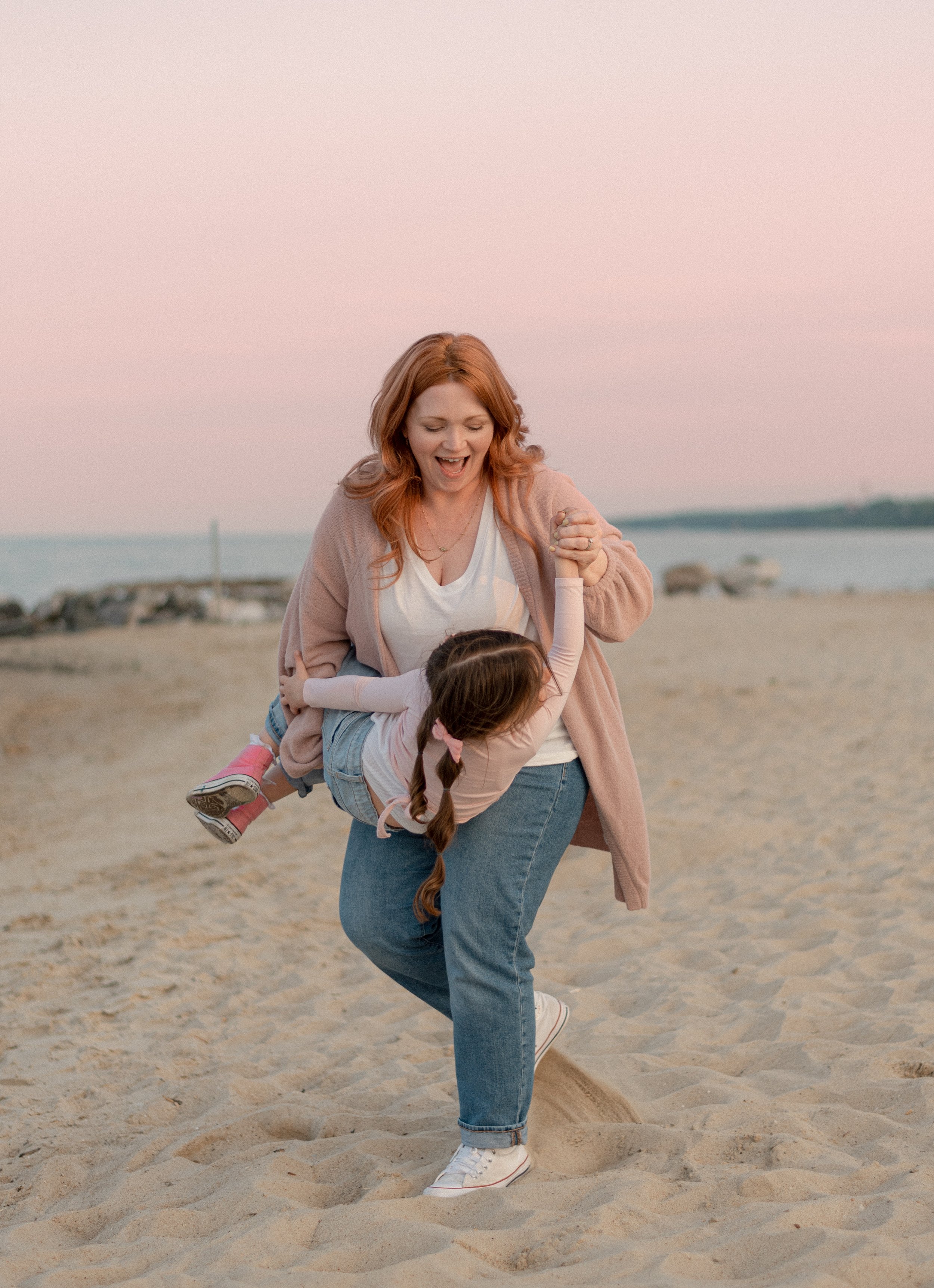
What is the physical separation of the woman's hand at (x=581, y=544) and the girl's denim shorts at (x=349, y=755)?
1.93 ft

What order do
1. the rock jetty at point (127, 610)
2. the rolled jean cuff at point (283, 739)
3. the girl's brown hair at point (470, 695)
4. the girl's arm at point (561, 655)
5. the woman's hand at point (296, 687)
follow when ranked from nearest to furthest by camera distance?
1. the girl's brown hair at point (470, 695)
2. the girl's arm at point (561, 655)
3. the woman's hand at point (296, 687)
4. the rolled jean cuff at point (283, 739)
5. the rock jetty at point (127, 610)

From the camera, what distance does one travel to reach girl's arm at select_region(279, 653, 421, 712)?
2.58m

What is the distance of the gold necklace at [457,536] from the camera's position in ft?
8.90

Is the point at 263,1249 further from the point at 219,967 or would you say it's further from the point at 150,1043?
the point at 219,967

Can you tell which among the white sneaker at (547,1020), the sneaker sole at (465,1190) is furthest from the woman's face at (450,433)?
the sneaker sole at (465,1190)

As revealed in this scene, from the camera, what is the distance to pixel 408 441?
8.96ft

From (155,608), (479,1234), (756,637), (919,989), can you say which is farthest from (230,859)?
(155,608)

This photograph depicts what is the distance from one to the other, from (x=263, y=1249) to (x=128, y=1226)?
1.39ft

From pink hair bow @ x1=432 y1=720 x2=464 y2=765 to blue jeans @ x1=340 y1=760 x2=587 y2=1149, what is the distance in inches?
9.8

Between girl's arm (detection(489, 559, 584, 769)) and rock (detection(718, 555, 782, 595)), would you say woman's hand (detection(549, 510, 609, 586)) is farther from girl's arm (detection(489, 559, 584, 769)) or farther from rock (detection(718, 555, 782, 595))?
rock (detection(718, 555, 782, 595))

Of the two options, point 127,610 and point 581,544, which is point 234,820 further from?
point 127,610

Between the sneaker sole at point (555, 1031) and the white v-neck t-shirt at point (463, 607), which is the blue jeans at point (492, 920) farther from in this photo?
the sneaker sole at point (555, 1031)

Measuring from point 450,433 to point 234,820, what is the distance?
120 centimetres

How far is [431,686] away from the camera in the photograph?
7.91ft
